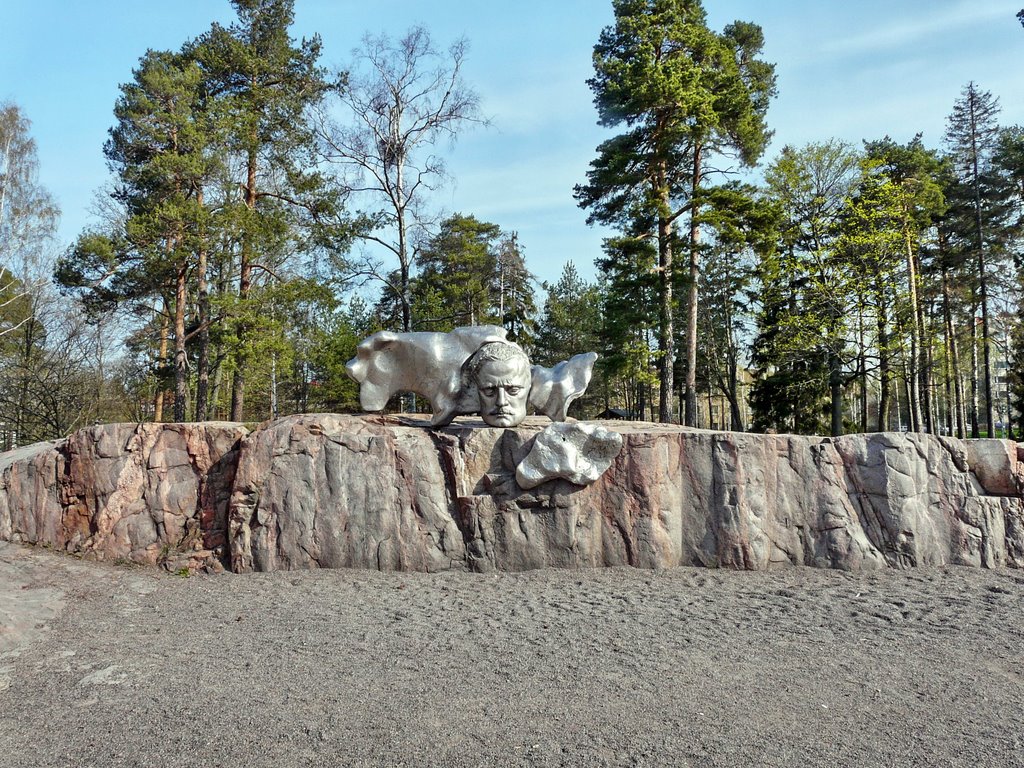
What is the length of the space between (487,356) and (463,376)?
39cm

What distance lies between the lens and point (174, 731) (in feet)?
10.9

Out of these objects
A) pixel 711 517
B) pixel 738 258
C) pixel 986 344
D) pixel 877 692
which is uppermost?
pixel 738 258

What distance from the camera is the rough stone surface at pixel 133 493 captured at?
7.05 meters

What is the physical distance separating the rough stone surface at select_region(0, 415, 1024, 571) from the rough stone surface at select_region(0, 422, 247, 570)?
30 millimetres

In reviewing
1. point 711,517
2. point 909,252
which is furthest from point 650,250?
→ point 711,517

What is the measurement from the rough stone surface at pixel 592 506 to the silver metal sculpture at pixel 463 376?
13.3 inches

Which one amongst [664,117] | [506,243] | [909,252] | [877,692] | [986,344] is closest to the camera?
[877,692]

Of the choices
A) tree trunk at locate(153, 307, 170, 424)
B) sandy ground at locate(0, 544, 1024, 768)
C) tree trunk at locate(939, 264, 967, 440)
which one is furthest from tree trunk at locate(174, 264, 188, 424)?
tree trunk at locate(939, 264, 967, 440)

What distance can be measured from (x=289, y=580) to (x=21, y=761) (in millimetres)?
3338

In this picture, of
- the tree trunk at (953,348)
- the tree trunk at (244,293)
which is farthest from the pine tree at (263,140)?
the tree trunk at (953,348)

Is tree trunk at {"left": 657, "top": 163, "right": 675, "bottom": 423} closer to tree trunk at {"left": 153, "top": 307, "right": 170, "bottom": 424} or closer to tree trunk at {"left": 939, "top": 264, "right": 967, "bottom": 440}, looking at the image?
tree trunk at {"left": 939, "top": 264, "right": 967, "bottom": 440}

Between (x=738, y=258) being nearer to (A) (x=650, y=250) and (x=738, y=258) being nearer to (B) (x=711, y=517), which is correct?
(A) (x=650, y=250)

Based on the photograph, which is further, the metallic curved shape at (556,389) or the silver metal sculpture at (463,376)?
the metallic curved shape at (556,389)

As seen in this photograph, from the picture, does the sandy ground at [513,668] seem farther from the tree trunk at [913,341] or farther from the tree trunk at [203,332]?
the tree trunk at [913,341]
